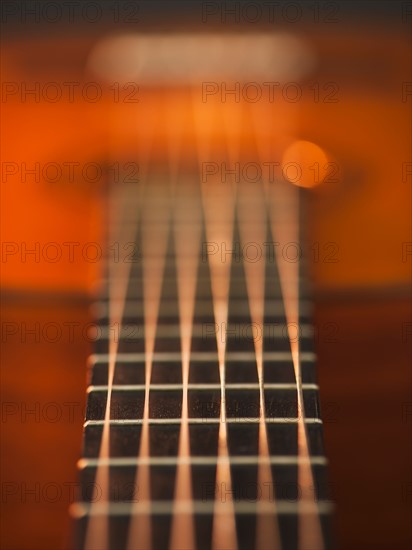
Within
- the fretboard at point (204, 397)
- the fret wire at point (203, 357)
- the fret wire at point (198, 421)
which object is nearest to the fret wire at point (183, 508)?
the fretboard at point (204, 397)

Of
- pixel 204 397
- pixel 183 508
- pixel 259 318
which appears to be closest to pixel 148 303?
pixel 259 318

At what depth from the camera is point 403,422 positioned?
0.98 meters

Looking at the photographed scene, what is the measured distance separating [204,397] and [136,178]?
21.9 inches

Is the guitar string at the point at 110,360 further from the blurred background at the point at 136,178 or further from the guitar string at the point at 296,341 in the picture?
the guitar string at the point at 296,341

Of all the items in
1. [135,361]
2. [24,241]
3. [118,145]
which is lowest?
[135,361]

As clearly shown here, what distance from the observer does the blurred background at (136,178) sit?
948 mm

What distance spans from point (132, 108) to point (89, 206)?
9.1 inches

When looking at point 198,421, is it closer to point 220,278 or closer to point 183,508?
point 183,508

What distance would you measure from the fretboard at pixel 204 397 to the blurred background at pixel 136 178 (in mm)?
54

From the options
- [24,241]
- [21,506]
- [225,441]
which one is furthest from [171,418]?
[24,241]

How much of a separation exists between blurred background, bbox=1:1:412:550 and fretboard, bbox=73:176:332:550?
5 centimetres

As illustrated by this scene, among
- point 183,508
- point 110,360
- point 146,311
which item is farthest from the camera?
point 146,311

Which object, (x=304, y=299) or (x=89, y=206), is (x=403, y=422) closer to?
(x=304, y=299)

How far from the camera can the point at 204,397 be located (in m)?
0.88
